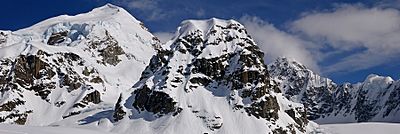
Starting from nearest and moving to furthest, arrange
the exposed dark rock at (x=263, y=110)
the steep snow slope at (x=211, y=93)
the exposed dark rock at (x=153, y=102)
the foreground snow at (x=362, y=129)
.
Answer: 1. the steep snow slope at (x=211, y=93)
2. the exposed dark rock at (x=153, y=102)
3. the exposed dark rock at (x=263, y=110)
4. the foreground snow at (x=362, y=129)

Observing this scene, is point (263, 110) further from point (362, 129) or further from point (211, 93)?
point (362, 129)

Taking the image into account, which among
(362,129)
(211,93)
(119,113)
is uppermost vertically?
(211,93)

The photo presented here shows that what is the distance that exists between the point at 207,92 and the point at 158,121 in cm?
2109

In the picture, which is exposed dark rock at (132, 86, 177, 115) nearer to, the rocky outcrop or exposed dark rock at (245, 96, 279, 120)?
the rocky outcrop

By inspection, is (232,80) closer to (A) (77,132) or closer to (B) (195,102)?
(B) (195,102)

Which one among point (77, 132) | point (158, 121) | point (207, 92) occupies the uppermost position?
point (207, 92)

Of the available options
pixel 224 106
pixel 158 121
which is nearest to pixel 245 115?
pixel 224 106

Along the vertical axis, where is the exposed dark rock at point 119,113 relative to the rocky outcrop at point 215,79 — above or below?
below

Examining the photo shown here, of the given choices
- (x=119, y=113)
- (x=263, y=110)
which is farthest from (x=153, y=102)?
(x=263, y=110)

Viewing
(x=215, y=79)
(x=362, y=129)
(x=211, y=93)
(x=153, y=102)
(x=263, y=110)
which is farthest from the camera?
(x=362, y=129)

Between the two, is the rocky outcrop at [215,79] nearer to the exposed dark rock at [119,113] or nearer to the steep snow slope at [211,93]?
the steep snow slope at [211,93]

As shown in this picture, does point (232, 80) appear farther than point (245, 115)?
Yes

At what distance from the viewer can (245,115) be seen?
16888cm

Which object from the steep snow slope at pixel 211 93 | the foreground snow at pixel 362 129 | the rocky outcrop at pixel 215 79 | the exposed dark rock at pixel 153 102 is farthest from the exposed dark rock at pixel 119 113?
the foreground snow at pixel 362 129
